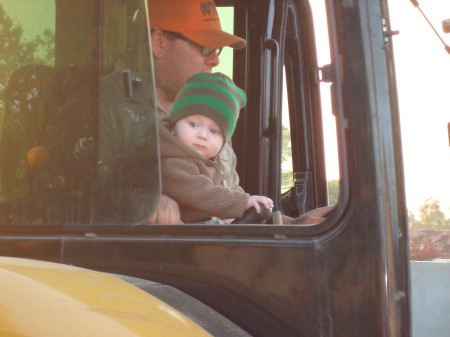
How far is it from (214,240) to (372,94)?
0.48m

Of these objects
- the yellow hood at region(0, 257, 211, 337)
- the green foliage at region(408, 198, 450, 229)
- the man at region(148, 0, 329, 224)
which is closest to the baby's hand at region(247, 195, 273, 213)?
the man at region(148, 0, 329, 224)

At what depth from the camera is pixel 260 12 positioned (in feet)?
9.90

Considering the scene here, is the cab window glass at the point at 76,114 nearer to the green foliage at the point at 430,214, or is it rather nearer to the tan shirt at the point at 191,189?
the tan shirt at the point at 191,189

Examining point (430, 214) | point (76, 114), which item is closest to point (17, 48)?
point (76, 114)

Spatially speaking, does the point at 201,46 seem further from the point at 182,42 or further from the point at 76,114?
the point at 76,114

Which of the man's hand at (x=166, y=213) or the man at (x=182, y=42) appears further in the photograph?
the man at (x=182, y=42)

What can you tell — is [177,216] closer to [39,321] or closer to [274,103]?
[39,321]

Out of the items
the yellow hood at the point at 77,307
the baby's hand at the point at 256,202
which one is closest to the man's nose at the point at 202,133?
the baby's hand at the point at 256,202

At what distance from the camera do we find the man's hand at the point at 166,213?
182 centimetres

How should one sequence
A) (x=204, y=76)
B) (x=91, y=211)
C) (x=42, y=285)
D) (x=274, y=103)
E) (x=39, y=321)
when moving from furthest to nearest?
(x=274, y=103) < (x=204, y=76) < (x=91, y=211) < (x=42, y=285) < (x=39, y=321)

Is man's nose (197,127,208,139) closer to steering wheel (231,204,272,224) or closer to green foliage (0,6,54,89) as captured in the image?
steering wheel (231,204,272,224)

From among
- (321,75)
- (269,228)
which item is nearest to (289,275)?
(269,228)

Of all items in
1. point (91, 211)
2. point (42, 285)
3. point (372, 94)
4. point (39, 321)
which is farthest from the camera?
point (91, 211)

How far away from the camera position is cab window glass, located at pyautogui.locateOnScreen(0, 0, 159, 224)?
1.80 metres
